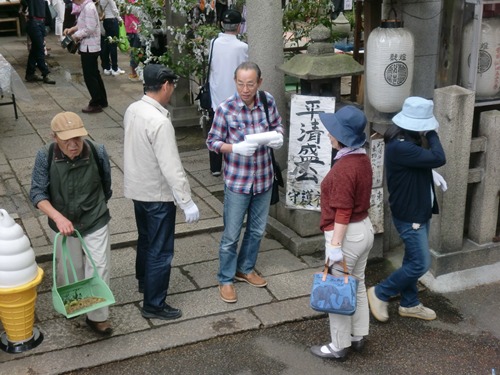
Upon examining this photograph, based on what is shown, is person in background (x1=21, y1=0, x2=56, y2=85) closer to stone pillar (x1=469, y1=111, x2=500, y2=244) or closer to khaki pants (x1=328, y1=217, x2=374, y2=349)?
stone pillar (x1=469, y1=111, x2=500, y2=244)

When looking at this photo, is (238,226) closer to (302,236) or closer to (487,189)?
(302,236)

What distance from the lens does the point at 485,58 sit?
5934 millimetres

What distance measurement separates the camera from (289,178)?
6.54 m

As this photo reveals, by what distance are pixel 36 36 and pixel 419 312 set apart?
33.0 feet

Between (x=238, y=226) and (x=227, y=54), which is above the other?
(x=227, y=54)

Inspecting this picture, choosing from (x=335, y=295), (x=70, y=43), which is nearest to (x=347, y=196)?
(x=335, y=295)

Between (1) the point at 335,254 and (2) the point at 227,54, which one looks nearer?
(1) the point at 335,254

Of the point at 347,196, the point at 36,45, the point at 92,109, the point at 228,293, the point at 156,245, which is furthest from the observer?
the point at 36,45

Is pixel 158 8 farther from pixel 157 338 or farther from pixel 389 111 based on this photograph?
pixel 157 338

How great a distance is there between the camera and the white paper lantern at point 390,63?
586 cm

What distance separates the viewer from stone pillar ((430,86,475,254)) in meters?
5.67

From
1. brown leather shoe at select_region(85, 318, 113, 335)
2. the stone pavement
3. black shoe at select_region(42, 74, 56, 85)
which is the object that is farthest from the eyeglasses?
black shoe at select_region(42, 74, 56, 85)

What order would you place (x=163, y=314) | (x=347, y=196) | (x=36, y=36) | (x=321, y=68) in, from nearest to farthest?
(x=347, y=196)
(x=163, y=314)
(x=321, y=68)
(x=36, y=36)

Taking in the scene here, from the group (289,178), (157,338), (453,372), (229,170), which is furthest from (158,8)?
(453,372)
